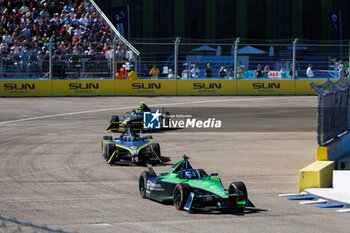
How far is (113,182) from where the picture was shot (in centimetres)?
1271

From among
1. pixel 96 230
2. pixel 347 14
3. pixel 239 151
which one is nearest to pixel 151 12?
pixel 347 14

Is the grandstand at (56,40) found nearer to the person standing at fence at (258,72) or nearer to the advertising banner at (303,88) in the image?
the person standing at fence at (258,72)

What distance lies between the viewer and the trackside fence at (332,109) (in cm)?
1365

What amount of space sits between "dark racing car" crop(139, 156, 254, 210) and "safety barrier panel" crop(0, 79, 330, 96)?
22.7 meters

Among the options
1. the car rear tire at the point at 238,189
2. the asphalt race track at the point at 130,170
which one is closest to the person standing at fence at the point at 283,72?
the asphalt race track at the point at 130,170

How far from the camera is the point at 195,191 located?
10312mm

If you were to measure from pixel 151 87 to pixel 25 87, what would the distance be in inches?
261

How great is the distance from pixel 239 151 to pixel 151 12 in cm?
3461

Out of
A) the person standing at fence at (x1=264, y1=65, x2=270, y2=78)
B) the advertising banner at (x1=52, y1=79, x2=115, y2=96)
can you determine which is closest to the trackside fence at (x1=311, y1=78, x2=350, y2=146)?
the person standing at fence at (x1=264, y1=65, x2=270, y2=78)

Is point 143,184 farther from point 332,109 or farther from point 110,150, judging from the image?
point 332,109

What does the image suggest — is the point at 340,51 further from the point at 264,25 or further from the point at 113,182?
the point at 113,182

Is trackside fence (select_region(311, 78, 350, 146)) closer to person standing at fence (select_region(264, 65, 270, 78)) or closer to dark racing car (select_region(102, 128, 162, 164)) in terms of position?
dark racing car (select_region(102, 128, 162, 164))

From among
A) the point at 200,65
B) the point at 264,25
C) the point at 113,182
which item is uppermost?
the point at 264,25

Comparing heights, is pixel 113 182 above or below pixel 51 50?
below
